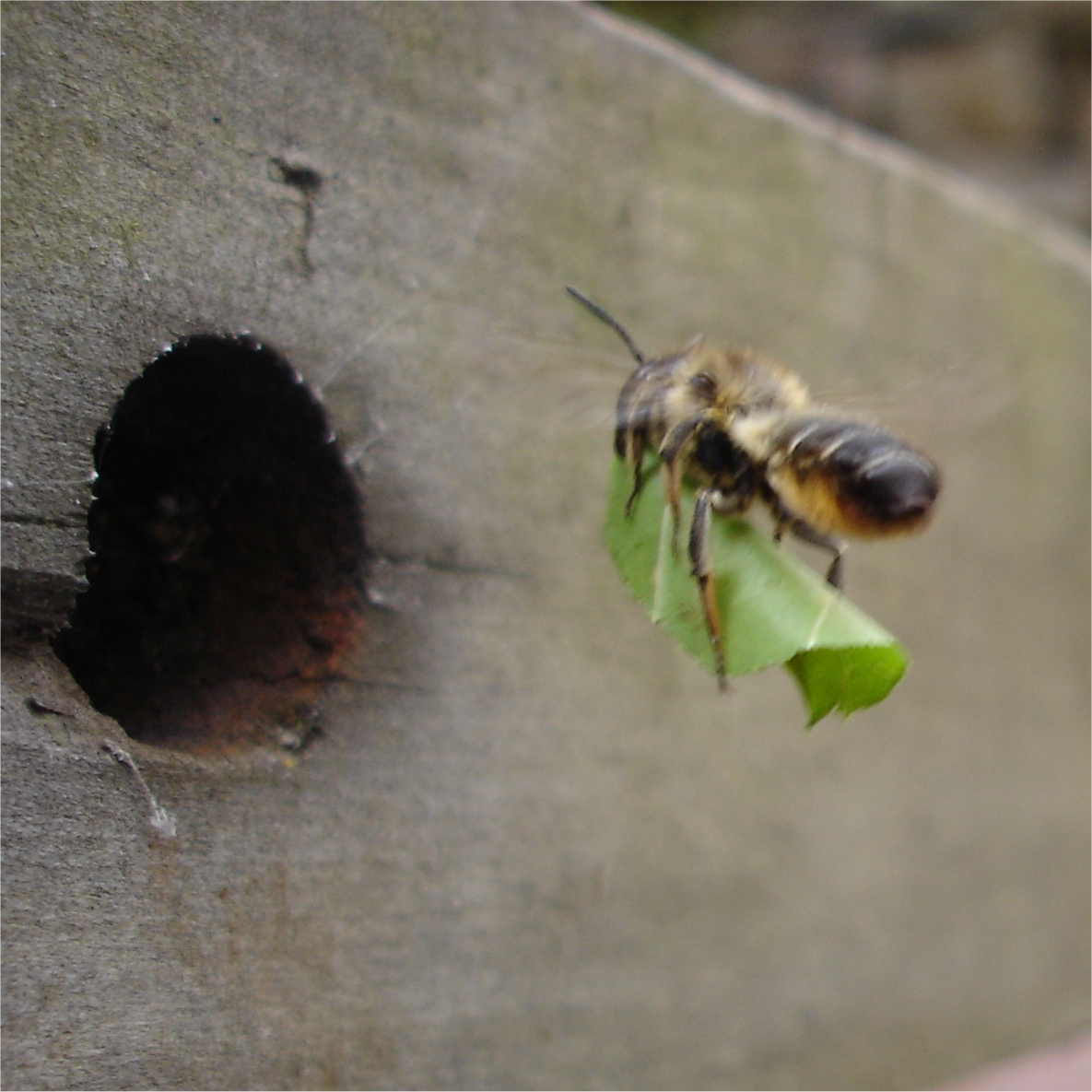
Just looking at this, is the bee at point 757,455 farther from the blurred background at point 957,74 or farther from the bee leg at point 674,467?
the blurred background at point 957,74

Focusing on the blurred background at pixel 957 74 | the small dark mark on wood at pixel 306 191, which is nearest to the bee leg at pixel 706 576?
the small dark mark on wood at pixel 306 191

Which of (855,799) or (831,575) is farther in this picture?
(855,799)

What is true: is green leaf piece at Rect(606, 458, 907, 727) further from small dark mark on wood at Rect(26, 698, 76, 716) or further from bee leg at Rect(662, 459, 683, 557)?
small dark mark on wood at Rect(26, 698, 76, 716)

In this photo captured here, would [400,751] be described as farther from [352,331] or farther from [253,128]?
[253,128]

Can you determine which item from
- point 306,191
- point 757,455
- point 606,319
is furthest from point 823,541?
point 306,191

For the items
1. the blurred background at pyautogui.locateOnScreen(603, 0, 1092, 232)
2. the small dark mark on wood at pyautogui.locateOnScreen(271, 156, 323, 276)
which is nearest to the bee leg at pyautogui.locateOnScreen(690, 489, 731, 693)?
the small dark mark on wood at pyautogui.locateOnScreen(271, 156, 323, 276)

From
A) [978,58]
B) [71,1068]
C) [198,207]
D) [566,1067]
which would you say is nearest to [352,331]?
[198,207]

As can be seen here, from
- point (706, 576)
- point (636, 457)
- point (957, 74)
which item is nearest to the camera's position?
point (706, 576)

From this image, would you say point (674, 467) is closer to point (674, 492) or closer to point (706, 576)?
point (674, 492)
